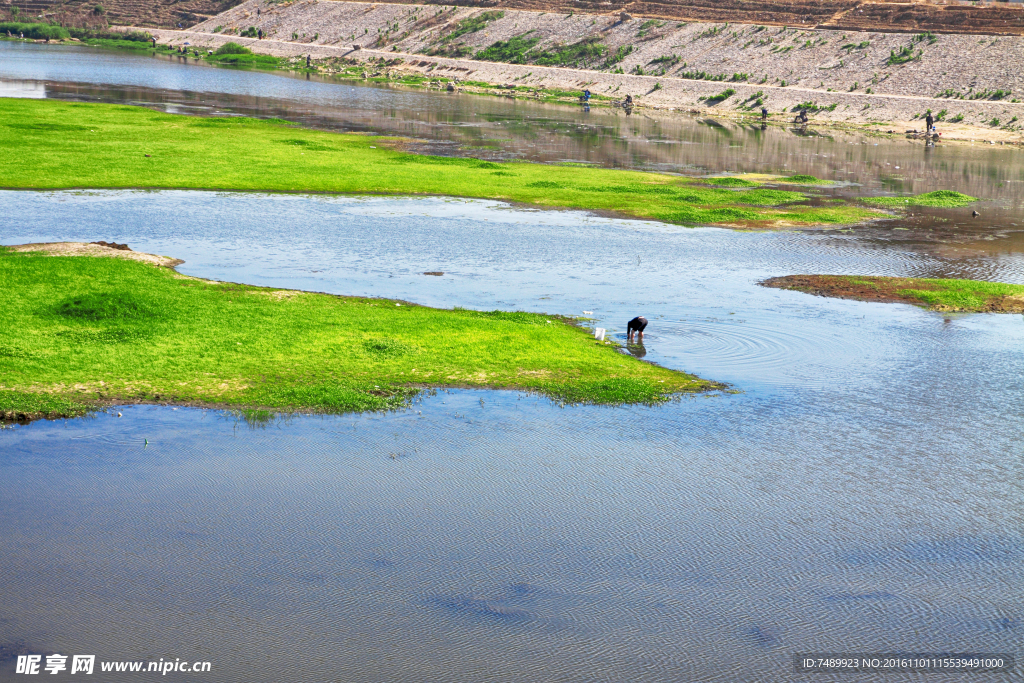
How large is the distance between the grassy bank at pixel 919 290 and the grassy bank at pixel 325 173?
9.74 metres

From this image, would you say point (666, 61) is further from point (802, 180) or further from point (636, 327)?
point (636, 327)

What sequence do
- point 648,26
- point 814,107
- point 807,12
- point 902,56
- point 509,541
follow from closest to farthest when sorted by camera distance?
point 509,541
point 814,107
point 902,56
point 807,12
point 648,26

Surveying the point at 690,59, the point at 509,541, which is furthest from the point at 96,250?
the point at 690,59

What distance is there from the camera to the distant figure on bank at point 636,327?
22375mm

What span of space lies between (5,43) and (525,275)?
431 ft

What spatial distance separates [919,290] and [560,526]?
1926 centimetres

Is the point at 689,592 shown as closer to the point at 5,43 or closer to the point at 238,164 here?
the point at 238,164

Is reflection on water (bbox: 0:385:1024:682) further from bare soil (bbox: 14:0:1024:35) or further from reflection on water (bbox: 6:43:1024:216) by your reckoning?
bare soil (bbox: 14:0:1024:35)

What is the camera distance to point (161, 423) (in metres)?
16.8

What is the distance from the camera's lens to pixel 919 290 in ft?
95.5

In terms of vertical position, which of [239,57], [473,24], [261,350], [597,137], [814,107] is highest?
[473,24]

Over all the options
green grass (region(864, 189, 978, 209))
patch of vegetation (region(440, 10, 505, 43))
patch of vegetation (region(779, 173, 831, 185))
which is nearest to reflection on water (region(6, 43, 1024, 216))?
patch of vegetation (region(779, 173, 831, 185))

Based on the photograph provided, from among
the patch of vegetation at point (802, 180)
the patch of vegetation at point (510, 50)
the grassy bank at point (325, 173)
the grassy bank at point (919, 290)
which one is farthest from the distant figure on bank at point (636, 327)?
the patch of vegetation at point (510, 50)

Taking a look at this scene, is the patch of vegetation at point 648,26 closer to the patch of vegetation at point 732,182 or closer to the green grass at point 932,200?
the patch of vegetation at point 732,182
